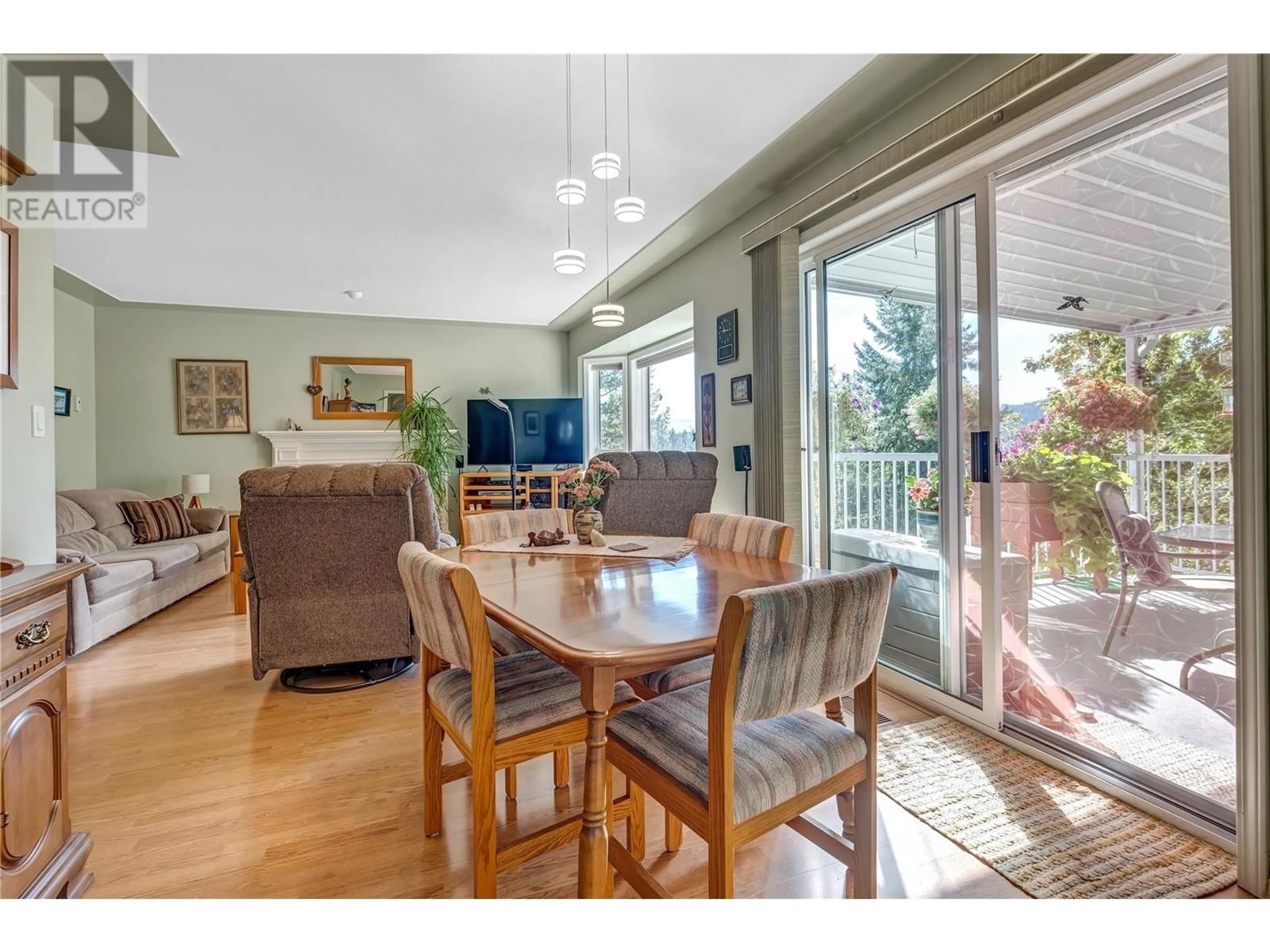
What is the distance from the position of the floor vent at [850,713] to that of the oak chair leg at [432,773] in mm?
1440

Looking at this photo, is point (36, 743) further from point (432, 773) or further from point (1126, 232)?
point (1126, 232)

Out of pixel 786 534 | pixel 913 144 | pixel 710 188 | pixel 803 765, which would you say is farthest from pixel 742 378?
pixel 803 765

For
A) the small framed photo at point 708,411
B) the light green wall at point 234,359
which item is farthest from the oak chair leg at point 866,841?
the light green wall at point 234,359

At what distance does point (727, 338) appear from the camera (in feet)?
12.5

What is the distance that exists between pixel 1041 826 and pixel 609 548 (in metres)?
1.49

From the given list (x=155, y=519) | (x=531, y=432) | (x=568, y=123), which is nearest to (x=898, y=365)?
(x=568, y=123)

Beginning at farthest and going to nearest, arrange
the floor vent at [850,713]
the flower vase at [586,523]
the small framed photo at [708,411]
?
the small framed photo at [708,411], the floor vent at [850,713], the flower vase at [586,523]

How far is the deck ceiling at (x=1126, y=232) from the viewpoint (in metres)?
1.64

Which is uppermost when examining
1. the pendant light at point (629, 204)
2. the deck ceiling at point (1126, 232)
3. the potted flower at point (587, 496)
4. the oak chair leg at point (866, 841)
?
the pendant light at point (629, 204)

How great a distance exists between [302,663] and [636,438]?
155 inches

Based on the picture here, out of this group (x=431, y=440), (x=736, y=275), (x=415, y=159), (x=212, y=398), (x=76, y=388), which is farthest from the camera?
(x=431, y=440)

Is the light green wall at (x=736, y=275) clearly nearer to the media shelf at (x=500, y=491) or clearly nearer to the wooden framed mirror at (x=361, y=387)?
the media shelf at (x=500, y=491)

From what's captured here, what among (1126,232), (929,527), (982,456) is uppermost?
(1126,232)

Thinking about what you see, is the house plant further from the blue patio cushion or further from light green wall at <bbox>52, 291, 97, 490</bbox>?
the blue patio cushion
